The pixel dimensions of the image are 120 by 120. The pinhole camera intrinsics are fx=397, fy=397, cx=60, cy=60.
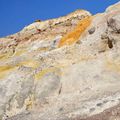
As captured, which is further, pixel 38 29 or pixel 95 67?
pixel 38 29

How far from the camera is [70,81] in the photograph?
52.5m

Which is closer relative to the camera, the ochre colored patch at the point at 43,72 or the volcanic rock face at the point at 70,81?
the volcanic rock face at the point at 70,81

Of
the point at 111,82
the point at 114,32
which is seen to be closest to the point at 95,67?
the point at 111,82

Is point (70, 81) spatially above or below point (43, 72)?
below

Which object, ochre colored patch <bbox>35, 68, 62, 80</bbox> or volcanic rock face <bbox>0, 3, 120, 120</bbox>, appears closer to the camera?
volcanic rock face <bbox>0, 3, 120, 120</bbox>

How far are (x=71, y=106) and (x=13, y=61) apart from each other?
992 inches

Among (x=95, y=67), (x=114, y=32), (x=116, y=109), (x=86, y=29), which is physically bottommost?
(x=116, y=109)

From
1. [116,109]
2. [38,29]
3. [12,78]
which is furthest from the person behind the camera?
[38,29]

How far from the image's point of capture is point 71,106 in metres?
47.5

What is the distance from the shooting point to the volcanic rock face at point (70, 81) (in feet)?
154

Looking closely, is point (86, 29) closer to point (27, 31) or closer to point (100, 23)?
point (100, 23)

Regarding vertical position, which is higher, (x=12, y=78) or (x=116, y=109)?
(x=12, y=78)

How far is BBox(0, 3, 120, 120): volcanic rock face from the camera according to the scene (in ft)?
154

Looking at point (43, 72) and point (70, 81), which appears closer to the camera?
point (70, 81)
